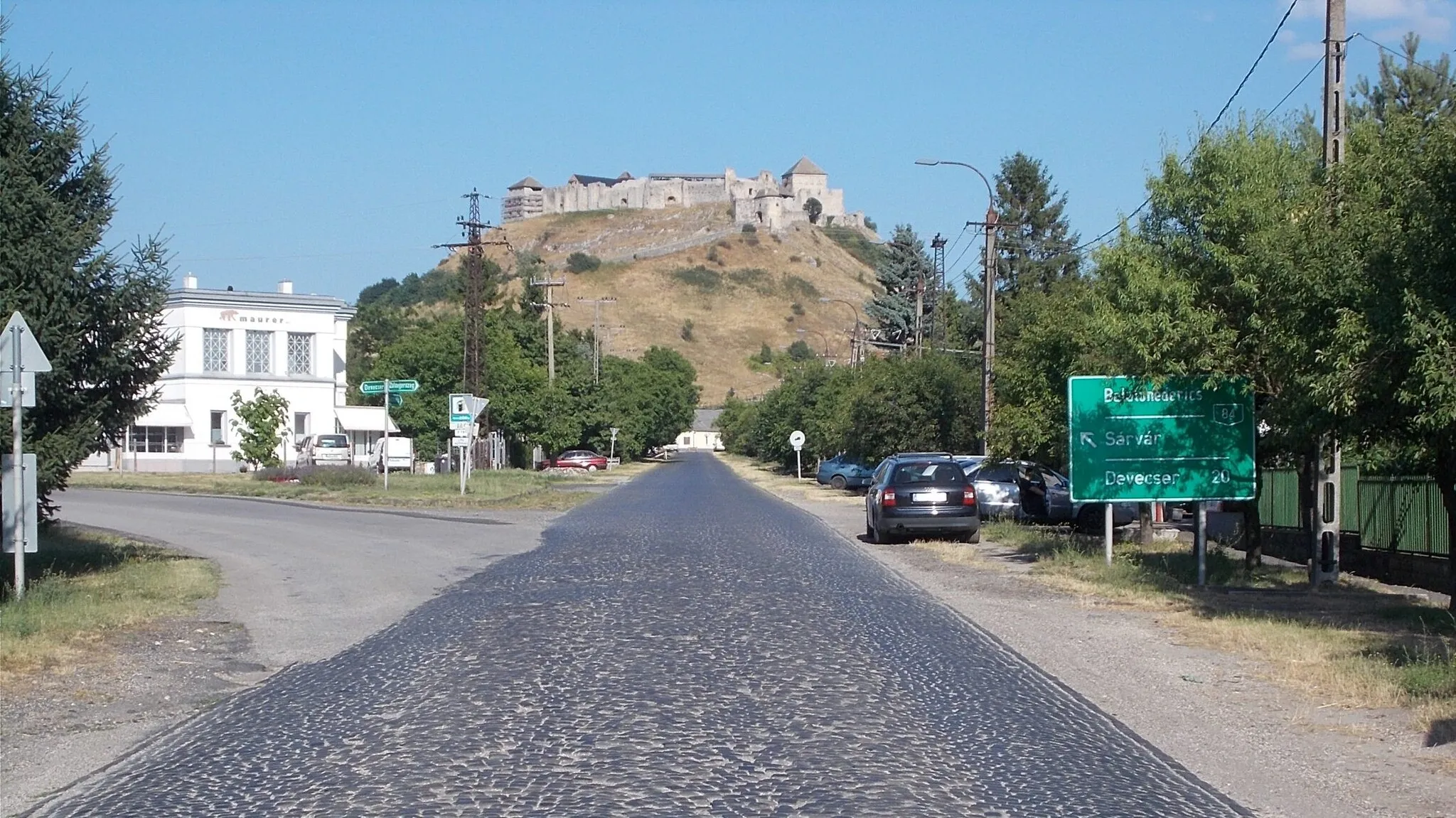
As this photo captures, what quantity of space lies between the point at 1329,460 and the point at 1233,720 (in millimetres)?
9046

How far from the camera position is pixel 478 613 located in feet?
50.3

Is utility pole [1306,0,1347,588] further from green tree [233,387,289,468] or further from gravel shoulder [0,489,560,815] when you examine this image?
green tree [233,387,289,468]

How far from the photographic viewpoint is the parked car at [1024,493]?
3206 centimetres

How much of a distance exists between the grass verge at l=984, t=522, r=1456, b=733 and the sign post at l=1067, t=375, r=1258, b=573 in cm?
106

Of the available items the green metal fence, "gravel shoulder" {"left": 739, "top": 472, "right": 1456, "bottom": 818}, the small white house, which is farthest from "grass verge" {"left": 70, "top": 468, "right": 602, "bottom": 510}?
the small white house

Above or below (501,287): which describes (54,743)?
below

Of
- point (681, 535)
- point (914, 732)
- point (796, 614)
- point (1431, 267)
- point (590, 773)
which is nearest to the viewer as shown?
point (590, 773)

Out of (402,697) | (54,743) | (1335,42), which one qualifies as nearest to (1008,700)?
(402,697)

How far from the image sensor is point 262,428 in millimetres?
63000

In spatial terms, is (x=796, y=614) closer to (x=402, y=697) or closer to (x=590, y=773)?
(x=402, y=697)

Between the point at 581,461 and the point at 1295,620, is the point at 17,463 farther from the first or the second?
the point at 581,461

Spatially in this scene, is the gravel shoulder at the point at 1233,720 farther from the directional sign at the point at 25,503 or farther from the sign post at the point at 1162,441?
the directional sign at the point at 25,503

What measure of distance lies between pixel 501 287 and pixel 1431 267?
14203cm

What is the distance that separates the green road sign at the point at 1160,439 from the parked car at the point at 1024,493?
1207 cm
